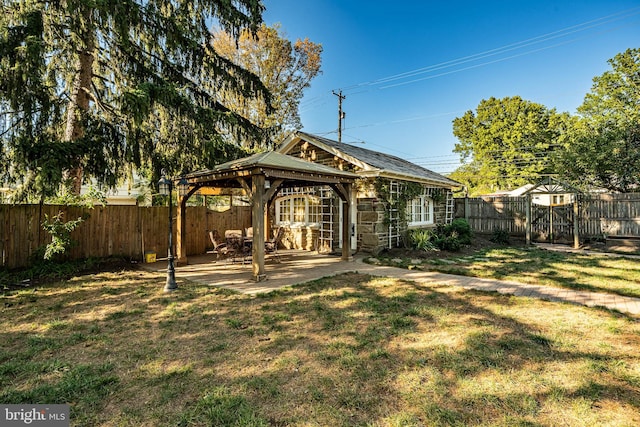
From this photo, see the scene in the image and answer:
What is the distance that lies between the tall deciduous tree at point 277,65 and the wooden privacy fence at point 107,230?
28.2ft

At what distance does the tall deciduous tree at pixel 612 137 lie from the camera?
14539mm

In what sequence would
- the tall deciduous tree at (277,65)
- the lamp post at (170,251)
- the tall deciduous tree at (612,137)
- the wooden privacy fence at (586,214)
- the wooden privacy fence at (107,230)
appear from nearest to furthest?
the lamp post at (170,251) → the wooden privacy fence at (107,230) → the wooden privacy fence at (586,214) → the tall deciduous tree at (612,137) → the tall deciduous tree at (277,65)

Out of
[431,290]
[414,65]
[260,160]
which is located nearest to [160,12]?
[260,160]

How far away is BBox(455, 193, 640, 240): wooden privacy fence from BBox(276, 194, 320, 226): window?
8263mm

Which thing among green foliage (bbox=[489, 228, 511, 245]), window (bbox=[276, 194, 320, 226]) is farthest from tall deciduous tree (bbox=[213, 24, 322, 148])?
green foliage (bbox=[489, 228, 511, 245])

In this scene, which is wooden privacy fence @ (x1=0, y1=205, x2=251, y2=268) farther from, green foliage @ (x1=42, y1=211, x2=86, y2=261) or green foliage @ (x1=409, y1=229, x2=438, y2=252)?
green foliage @ (x1=409, y1=229, x2=438, y2=252)

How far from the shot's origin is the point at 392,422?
7.46 feet

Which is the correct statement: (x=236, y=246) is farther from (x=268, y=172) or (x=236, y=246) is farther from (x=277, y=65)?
(x=277, y=65)

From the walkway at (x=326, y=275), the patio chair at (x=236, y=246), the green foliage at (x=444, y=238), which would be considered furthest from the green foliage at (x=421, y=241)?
the patio chair at (x=236, y=246)

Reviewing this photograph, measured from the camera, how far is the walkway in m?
5.29

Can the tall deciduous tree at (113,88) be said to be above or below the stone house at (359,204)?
above

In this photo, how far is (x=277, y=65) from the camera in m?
18.8

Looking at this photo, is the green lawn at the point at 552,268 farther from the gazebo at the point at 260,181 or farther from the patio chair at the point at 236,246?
the patio chair at the point at 236,246

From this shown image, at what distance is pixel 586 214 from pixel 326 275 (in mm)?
11799
